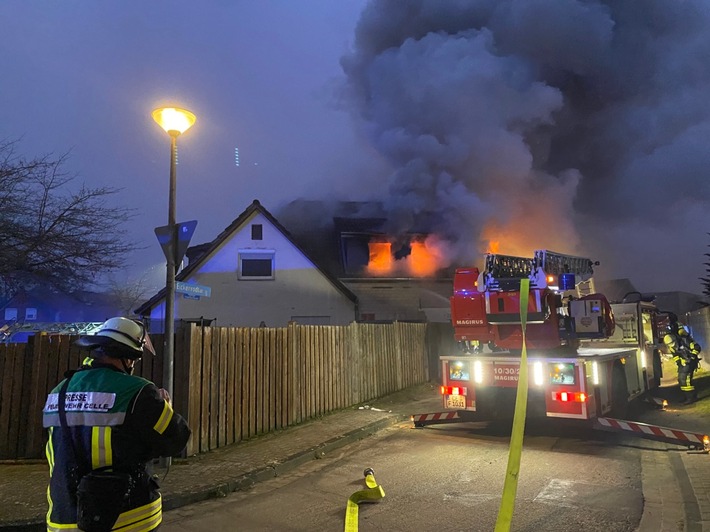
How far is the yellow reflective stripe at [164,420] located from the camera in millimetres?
2340

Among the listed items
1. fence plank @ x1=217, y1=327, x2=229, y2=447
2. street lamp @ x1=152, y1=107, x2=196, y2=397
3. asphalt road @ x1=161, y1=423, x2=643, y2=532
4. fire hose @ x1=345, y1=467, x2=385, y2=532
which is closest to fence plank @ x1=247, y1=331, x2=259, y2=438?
fence plank @ x1=217, y1=327, x2=229, y2=447

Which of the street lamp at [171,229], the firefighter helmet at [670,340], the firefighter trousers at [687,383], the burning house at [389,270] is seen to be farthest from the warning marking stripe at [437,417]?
the burning house at [389,270]

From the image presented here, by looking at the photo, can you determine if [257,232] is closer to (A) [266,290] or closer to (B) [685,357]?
(A) [266,290]

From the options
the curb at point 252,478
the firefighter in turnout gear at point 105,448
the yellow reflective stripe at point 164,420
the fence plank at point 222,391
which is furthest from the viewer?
the fence plank at point 222,391

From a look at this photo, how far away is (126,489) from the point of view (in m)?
2.25

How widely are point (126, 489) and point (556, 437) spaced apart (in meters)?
7.21

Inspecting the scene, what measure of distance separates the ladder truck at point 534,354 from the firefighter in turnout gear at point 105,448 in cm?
604

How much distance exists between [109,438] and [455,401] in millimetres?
6731

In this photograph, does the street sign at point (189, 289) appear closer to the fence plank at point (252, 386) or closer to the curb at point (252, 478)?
the fence plank at point (252, 386)

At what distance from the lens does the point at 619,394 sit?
27.9 ft

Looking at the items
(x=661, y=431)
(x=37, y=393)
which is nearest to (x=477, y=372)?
(x=661, y=431)

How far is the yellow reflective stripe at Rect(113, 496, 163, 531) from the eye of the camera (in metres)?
2.23

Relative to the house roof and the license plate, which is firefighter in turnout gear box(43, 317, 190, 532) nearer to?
the license plate

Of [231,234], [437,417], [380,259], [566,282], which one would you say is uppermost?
[231,234]
